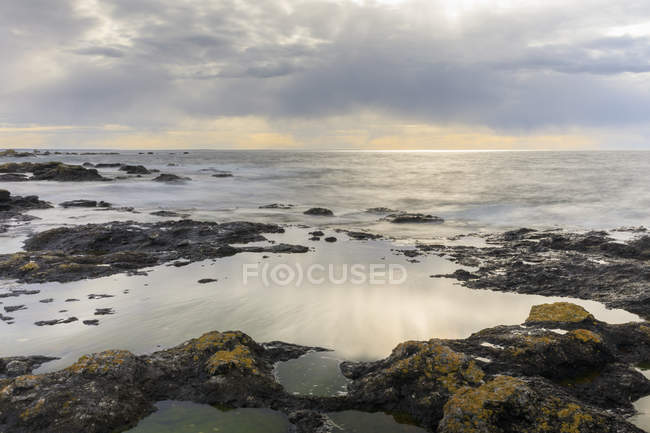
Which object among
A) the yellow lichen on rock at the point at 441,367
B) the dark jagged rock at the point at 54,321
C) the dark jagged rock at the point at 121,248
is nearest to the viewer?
the yellow lichen on rock at the point at 441,367

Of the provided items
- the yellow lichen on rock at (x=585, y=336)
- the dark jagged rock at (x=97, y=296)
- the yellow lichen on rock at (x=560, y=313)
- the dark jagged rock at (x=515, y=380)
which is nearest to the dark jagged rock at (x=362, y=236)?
the yellow lichen on rock at (x=560, y=313)

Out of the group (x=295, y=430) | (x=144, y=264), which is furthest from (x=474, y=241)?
(x=295, y=430)

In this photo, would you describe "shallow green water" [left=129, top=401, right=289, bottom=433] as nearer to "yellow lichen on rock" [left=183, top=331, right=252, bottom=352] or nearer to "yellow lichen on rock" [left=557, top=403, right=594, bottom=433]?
"yellow lichen on rock" [left=183, top=331, right=252, bottom=352]

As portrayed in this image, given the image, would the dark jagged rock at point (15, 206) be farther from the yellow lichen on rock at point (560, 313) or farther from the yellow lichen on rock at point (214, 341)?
the yellow lichen on rock at point (560, 313)

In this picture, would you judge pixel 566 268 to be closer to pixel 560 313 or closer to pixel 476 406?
pixel 560 313

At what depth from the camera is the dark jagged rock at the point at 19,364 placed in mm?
5961

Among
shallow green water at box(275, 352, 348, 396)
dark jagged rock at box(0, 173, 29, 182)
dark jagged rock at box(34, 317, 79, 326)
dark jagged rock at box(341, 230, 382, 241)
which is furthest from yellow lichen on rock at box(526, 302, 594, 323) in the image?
dark jagged rock at box(0, 173, 29, 182)

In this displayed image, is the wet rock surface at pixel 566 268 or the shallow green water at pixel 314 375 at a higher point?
the wet rock surface at pixel 566 268

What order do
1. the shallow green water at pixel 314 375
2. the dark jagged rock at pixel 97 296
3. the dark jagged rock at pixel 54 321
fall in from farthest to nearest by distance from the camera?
the dark jagged rock at pixel 97 296 < the dark jagged rock at pixel 54 321 < the shallow green water at pixel 314 375

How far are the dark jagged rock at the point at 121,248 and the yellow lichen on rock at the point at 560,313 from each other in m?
8.57

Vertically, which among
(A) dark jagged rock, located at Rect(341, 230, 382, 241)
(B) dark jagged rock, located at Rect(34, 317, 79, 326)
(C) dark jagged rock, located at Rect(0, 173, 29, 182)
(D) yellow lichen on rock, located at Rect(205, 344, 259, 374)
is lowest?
(B) dark jagged rock, located at Rect(34, 317, 79, 326)

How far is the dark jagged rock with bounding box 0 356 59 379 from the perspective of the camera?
235 inches

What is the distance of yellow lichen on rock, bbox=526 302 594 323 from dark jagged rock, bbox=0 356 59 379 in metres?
8.41

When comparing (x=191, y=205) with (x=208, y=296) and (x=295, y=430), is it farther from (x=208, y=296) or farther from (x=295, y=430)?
(x=295, y=430)
